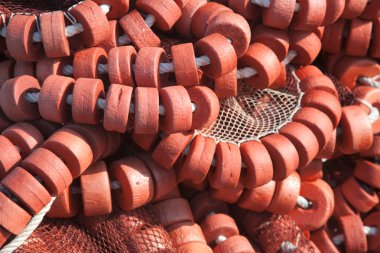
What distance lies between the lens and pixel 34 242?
40.2 inches

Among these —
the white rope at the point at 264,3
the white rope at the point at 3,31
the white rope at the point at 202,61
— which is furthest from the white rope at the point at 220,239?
the white rope at the point at 3,31

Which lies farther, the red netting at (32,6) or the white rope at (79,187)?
the red netting at (32,6)

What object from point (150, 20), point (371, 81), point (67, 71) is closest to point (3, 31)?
point (67, 71)

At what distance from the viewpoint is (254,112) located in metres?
1.25

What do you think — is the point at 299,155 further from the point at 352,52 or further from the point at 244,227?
the point at 352,52

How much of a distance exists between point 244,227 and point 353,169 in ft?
1.06

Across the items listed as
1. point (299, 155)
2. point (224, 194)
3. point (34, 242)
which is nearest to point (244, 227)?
point (224, 194)

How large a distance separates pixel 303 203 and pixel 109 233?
43 cm

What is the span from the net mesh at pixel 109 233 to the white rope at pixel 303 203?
1.04ft

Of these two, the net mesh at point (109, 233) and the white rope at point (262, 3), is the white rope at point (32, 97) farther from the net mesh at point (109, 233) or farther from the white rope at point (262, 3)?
the white rope at point (262, 3)

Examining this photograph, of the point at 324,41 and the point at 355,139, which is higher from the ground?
the point at 324,41

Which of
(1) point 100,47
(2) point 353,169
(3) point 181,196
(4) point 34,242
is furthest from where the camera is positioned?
(2) point 353,169

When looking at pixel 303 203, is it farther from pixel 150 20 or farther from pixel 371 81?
pixel 150 20

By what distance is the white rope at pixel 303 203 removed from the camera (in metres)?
1.23
